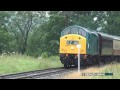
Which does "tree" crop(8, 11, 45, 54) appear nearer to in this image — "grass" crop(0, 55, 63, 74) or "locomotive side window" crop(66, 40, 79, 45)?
"grass" crop(0, 55, 63, 74)

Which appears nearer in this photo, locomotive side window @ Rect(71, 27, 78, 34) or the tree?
locomotive side window @ Rect(71, 27, 78, 34)

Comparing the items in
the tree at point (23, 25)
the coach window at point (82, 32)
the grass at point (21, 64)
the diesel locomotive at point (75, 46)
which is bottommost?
the grass at point (21, 64)

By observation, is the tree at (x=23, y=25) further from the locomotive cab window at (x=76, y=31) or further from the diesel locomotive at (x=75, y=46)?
the locomotive cab window at (x=76, y=31)

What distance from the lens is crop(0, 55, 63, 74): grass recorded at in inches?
663

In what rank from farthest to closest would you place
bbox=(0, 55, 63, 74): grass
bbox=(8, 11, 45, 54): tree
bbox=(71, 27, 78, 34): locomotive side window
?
1. bbox=(8, 11, 45, 54): tree
2. bbox=(71, 27, 78, 34): locomotive side window
3. bbox=(0, 55, 63, 74): grass

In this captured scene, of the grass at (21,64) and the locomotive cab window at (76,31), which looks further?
the locomotive cab window at (76,31)

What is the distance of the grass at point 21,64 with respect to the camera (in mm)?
16852

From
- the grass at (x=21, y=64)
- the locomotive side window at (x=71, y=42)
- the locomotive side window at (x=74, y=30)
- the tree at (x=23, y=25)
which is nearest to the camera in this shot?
the grass at (x=21, y=64)

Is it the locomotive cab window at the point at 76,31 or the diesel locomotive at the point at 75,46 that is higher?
the locomotive cab window at the point at 76,31

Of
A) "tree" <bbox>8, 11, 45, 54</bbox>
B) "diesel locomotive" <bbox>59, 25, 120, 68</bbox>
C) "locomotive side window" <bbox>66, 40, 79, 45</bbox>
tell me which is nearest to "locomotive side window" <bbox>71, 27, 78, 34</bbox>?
"diesel locomotive" <bbox>59, 25, 120, 68</bbox>

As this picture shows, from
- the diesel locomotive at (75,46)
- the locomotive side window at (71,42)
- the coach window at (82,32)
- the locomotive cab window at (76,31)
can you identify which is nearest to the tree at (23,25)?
the diesel locomotive at (75,46)

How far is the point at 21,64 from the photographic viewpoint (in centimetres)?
1805
